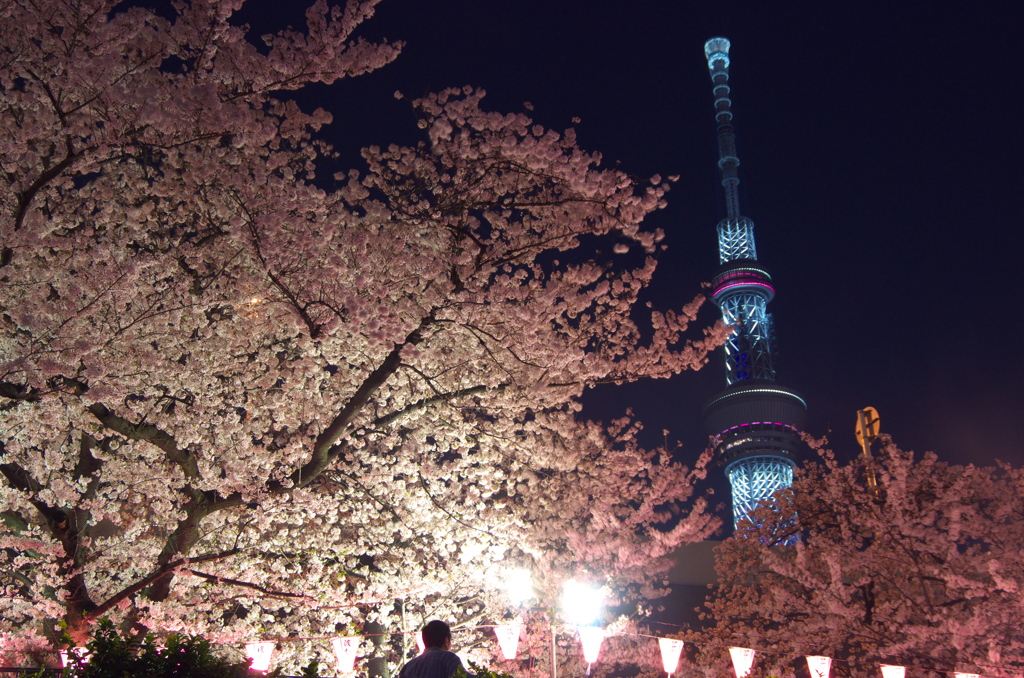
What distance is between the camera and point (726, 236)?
65375 millimetres

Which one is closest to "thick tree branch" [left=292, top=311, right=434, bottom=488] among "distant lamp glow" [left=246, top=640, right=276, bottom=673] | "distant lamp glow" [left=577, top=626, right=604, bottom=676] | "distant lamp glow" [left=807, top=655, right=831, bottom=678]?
"distant lamp glow" [left=246, top=640, right=276, bottom=673]

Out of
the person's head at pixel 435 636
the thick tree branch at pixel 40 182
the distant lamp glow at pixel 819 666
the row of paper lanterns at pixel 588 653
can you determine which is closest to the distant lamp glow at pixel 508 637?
the row of paper lanterns at pixel 588 653

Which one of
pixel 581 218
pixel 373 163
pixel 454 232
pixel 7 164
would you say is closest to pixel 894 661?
pixel 581 218

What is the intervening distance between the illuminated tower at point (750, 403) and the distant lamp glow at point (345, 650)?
156 ft

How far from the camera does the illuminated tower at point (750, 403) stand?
5512 centimetres

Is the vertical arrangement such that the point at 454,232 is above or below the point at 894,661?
above

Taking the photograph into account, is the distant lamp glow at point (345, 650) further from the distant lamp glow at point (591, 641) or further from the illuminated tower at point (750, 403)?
the illuminated tower at point (750, 403)

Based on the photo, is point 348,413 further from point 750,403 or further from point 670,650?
point 750,403

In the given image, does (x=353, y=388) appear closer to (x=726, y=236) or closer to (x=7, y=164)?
(x=7, y=164)

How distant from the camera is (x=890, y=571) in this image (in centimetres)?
1181

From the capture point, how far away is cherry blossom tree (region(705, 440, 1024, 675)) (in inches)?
424

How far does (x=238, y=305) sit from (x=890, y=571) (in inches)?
463

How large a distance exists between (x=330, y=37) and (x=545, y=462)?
19.2ft

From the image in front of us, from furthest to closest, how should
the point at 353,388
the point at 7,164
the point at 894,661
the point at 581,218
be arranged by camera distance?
the point at 894,661 → the point at 353,388 → the point at 581,218 → the point at 7,164
